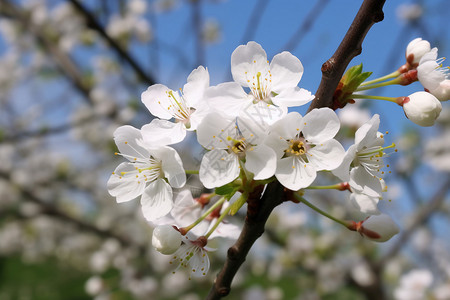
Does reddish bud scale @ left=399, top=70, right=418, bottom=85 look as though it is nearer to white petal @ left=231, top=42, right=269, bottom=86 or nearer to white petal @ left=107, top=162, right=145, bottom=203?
white petal @ left=231, top=42, right=269, bottom=86

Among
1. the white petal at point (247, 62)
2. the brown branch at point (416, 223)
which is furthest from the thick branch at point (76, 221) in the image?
the white petal at point (247, 62)

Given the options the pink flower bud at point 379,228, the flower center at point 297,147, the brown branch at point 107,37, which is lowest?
Result: the pink flower bud at point 379,228

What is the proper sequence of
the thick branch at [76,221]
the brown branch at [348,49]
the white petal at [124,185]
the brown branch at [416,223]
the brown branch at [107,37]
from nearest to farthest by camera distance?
the brown branch at [348,49] < the white petal at [124,185] < the brown branch at [107,37] < the brown branch at [416,223] < the thick branch at [76,221]

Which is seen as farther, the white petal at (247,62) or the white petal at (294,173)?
the white petal at (247,62)

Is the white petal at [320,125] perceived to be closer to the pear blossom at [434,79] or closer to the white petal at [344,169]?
the white petal at [344,169]

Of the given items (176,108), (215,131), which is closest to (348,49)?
(215,131)

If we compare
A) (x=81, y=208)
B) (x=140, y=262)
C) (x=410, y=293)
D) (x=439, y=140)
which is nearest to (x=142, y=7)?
(x=140, y=262)

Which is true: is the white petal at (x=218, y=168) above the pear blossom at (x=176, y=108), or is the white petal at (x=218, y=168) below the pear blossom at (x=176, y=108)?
below
